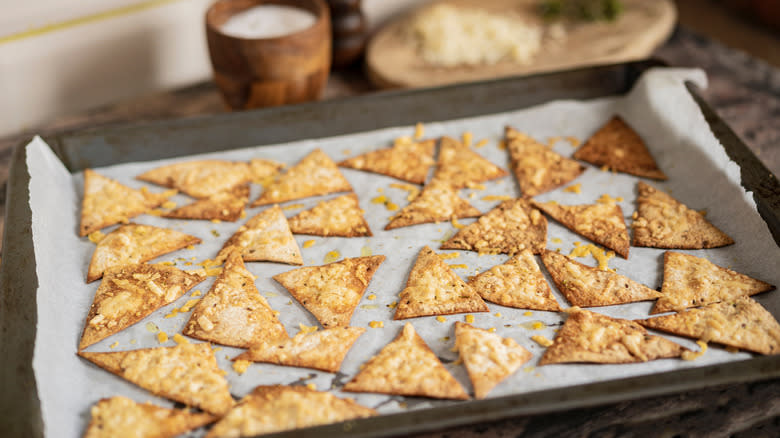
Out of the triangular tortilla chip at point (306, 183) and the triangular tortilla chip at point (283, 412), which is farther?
the triangular tortilla chip at point (306, 183)

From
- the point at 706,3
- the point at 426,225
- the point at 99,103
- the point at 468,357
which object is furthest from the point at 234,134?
the point at 706,3

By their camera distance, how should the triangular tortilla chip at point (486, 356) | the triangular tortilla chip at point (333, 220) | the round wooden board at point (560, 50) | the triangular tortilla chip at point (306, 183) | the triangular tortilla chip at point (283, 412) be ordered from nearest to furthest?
1. the triangular tortilla chip at point (283, 412)
2. the triangular tortilla chip at point (486, 356)
3. the triangular tortilla chip at point (333, 220)
4. the triangular tortilla chip at point (306, 183)
5. the round wooden board at point (560, 50)

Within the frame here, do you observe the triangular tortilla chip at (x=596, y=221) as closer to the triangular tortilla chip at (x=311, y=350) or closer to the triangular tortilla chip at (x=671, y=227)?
the triangular tortilla chip at (x=671, y=227)

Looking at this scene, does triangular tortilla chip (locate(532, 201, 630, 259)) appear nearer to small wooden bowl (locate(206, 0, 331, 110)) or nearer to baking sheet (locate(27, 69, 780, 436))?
baking sheet (locate(27, 69, 780, 436))

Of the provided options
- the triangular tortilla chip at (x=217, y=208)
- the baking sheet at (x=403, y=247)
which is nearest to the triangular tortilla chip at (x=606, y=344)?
the baking sheet at (x=403, y=247)

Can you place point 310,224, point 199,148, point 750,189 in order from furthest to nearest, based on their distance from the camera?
point 199,148, point 310,224, point 750,189

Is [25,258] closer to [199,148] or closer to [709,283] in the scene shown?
[199,148]

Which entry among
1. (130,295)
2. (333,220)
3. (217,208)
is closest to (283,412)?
(130,295)
